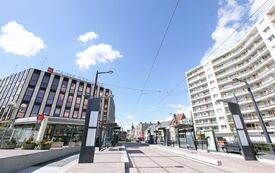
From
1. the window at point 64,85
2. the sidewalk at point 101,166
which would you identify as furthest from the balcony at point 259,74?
the window at point 64,85

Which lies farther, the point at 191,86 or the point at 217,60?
the point at 191,86

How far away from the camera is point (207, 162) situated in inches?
403

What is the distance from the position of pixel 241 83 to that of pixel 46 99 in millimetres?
55412

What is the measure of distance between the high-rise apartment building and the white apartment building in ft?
107

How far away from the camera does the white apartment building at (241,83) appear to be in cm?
3381

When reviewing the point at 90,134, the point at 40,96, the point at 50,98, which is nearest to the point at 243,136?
the point at 90,134

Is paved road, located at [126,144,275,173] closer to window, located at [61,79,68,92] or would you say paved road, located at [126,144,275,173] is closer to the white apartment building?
the white apartment building

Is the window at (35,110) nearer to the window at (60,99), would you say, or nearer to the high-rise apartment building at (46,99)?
the high-rise apartment building at (46,99)

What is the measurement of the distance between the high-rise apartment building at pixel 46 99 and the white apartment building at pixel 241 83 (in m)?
32.5

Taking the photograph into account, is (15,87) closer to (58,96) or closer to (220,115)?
(58,96)

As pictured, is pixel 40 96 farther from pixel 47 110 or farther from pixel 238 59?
pixel 238 59

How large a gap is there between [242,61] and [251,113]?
16.6 metres

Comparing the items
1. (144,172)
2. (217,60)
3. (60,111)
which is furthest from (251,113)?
(60,111)

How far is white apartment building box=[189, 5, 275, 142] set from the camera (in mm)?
33812
